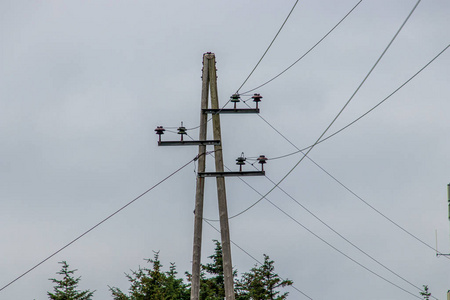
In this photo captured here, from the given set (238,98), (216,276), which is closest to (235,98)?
(238,98)

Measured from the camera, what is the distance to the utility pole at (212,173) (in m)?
37.4

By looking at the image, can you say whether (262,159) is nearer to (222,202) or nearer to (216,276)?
(222,202)

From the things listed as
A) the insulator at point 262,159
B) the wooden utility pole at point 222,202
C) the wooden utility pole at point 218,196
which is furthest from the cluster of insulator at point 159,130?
the insulator at point 262,159

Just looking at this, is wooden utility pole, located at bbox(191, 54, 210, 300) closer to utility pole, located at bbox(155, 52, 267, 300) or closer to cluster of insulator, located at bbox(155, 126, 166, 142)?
utility pole, located at bbox(155, 52, 267, 300)

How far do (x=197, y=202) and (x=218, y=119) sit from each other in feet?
7.83

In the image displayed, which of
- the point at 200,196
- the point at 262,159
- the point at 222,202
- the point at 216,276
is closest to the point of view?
the point at 262,159

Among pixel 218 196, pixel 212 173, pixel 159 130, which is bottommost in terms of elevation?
pixel 218 196

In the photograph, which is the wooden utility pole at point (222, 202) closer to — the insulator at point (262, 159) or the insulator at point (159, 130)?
the insulator at point (262, 159)

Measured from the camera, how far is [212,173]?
1476 inches

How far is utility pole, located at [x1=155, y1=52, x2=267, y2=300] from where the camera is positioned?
123 feet

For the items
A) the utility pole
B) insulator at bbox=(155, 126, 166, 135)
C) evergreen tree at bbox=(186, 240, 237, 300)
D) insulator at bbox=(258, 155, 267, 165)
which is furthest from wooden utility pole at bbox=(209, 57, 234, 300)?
evergreen tree at bbox=(186, 240, 237, 300)

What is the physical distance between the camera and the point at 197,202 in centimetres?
3778

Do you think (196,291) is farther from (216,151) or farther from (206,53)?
(206,53)

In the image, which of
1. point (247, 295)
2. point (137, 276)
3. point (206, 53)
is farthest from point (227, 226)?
point (247, 295)
